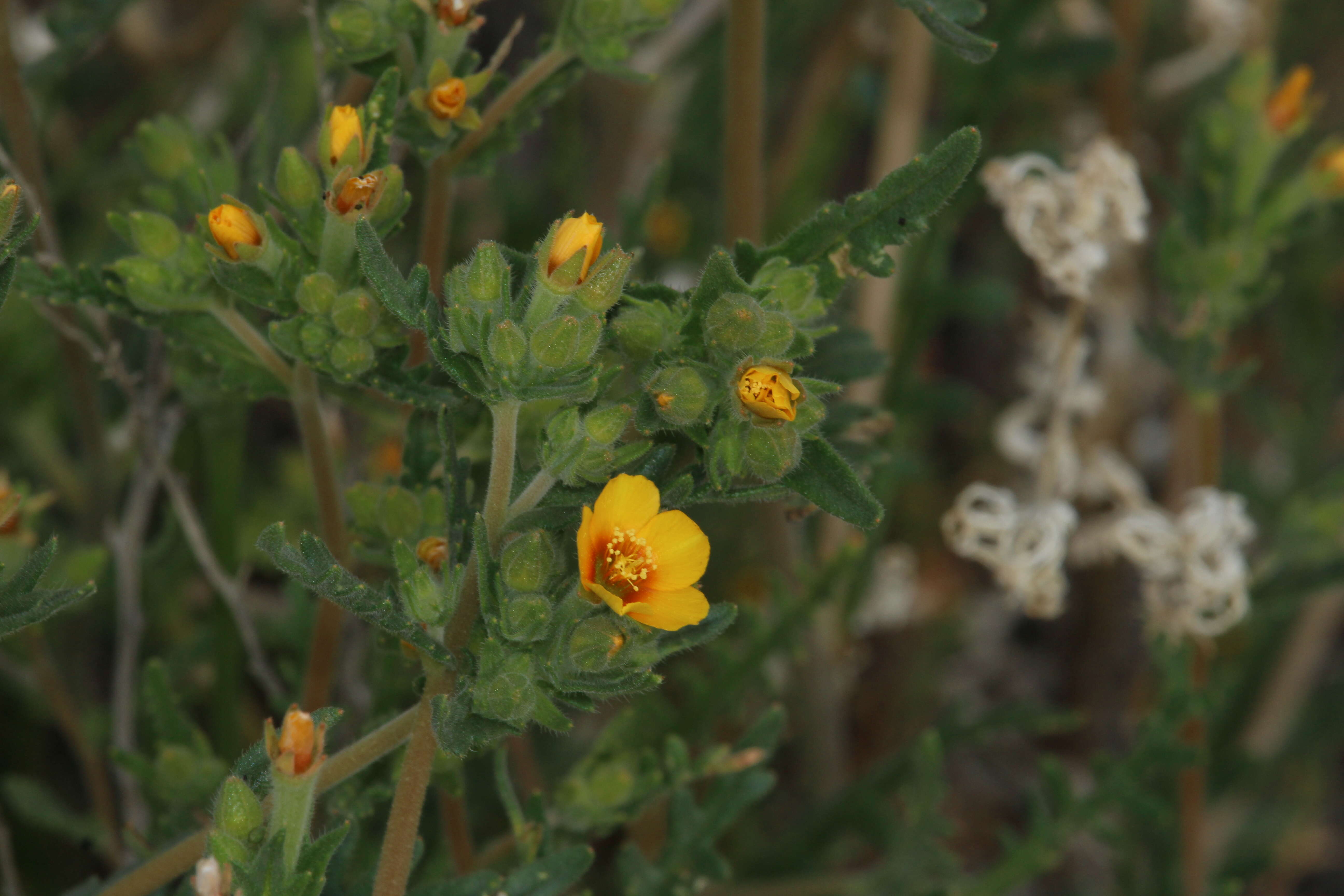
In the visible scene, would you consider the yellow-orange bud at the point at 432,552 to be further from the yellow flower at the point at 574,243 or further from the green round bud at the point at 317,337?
the yellow flower at the point at 574,243

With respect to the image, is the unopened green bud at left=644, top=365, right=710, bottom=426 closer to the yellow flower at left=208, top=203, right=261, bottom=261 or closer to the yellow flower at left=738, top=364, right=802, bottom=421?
the yellow flower at left=738, top=364, right=802, bottom=421

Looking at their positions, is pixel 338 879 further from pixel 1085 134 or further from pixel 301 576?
pixel 1085 134

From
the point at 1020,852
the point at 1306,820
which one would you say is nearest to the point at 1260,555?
the point at 1306,820

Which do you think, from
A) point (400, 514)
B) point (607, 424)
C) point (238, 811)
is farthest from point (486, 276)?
point (238, 811)

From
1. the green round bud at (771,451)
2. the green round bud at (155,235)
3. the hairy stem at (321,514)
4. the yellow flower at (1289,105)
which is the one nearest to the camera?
the green round bud at (771,451)

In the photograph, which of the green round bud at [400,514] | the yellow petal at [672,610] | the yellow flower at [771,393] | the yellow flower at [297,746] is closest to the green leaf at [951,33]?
the yellow flower at [771,393]
